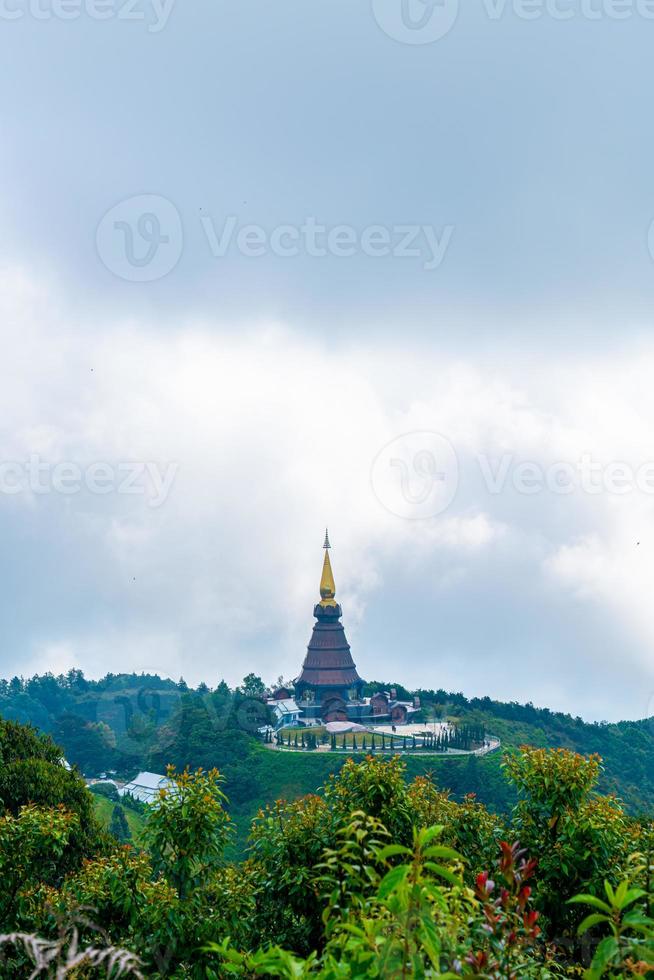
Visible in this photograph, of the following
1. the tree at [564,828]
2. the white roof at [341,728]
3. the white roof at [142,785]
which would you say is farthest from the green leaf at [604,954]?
the white roof at [341,728]

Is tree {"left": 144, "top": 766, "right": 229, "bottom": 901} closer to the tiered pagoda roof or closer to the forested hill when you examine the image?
the forested hill

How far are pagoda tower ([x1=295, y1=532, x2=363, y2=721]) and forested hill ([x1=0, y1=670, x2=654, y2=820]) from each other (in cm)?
324

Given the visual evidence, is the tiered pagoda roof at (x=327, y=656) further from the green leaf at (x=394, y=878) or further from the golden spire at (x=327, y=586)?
the green leaf at (x=394, y=878)

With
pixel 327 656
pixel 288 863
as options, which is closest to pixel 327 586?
pixel 327 656

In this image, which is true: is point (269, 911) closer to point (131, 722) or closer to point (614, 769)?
point (614, 769)

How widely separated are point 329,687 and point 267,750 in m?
8.21

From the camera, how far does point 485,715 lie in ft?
202

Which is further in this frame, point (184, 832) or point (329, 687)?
point (329, 687)

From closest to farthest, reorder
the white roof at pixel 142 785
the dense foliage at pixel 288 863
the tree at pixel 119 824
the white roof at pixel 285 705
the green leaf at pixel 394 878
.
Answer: the green leaf at pixel 394 878
the dense foliage at pixel 288 863
the tree at pixel 119 824
the white roof at pixel 142 785
the white roof at pixel 285 705

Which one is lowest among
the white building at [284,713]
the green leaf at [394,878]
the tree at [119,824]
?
the green leaf at [394,878]

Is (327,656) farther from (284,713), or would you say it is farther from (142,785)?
(142,785)

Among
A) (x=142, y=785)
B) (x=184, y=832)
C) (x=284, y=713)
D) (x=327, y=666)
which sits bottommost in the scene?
(x=184, y=832)

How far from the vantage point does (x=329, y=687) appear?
58312 millimetres

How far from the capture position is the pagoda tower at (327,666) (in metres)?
58.2
